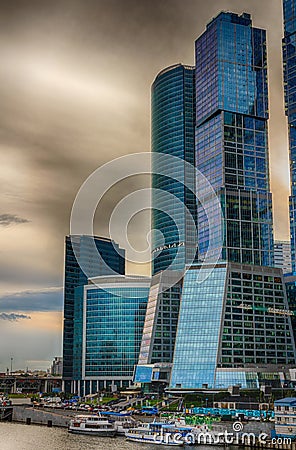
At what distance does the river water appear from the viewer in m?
135

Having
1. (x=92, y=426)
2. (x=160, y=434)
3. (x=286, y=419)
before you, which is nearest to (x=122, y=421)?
(x=92, y=426)

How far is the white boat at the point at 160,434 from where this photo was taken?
13950 cm

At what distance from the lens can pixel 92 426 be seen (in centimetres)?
16338

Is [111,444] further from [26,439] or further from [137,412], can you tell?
[137,412]

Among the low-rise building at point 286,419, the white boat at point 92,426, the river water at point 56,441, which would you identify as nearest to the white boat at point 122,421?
the white boat at point 92,426

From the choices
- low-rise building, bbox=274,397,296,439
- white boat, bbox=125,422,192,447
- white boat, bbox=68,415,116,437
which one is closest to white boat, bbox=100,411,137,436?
white boat, bbox=68,415,116,437

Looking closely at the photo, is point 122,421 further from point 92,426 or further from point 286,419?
point 286,419

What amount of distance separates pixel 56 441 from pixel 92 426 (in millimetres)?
18326

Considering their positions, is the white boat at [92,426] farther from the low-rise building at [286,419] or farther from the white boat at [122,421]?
the low-rise building at [286,419]

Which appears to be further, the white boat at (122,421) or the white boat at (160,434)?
the white boat at (122,421)

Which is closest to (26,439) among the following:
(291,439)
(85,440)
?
(85,440)

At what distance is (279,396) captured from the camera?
19888 cm

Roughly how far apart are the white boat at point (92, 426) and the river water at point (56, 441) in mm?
2890

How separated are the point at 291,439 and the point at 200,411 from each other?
1961 inches
